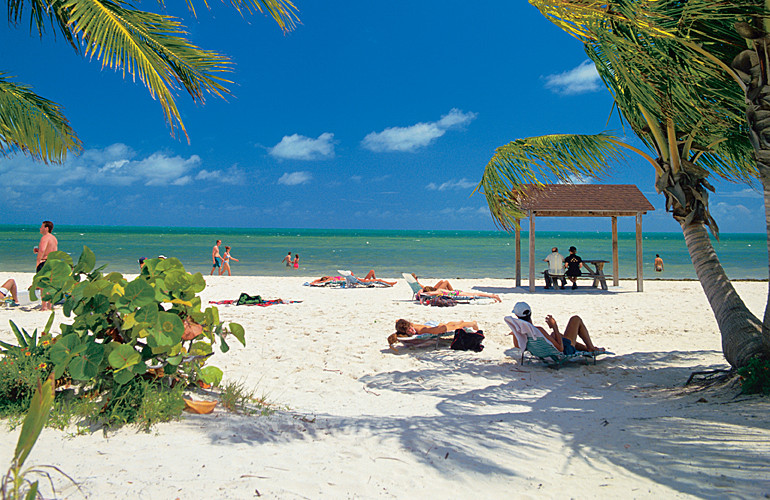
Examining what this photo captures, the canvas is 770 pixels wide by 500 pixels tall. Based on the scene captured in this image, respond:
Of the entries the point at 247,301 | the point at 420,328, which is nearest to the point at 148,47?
the point at 420,328

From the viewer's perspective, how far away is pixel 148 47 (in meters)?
3.92

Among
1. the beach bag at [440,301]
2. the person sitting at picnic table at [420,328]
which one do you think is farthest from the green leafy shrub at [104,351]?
the beach bag at [440,301]

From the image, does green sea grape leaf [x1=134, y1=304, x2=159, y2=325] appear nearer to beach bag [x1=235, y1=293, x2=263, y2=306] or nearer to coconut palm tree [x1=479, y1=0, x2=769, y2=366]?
coconut palm tree [x1=479, y1=0, x2=769, y2=366]

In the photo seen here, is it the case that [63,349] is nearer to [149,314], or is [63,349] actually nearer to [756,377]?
[149,314]

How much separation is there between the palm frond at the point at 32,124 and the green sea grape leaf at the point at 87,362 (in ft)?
8.37

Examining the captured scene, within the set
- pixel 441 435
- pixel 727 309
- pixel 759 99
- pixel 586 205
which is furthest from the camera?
pixel 586 205

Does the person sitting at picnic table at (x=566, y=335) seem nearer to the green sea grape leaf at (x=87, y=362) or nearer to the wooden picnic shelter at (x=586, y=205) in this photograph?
the green sea grape leaf at (x=87, y=362)

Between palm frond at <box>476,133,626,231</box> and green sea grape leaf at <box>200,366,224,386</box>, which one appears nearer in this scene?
green sea grape leaf at <box>200,366,224,386</box>

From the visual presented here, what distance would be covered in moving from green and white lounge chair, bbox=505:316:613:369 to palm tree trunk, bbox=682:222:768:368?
4.91ft

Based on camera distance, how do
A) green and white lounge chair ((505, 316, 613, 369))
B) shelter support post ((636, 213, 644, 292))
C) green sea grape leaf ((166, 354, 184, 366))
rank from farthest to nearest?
shelter support post ((636, 213, 644, 292)) < green and white lounge chair ((505, 316, 613, 369)) < green sea grape leaf ((166, 354, 184, 366))

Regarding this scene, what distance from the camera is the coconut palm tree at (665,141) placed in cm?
441

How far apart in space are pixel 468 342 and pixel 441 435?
11.6ft

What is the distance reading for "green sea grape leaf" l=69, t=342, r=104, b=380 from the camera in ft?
10.2

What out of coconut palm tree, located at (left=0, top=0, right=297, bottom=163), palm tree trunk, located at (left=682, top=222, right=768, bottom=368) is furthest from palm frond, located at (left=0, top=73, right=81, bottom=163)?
palm tree trunk, located at (left=682, top=222, right=768, bottom=368)
